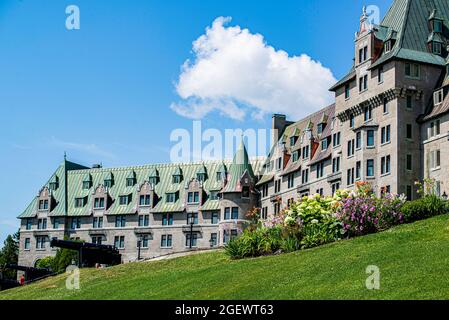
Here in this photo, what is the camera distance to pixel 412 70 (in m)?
69.0

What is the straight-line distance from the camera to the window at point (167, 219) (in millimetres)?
105706

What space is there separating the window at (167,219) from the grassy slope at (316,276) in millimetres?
48617

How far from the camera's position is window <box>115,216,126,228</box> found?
10874cm

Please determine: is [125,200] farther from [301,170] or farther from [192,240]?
[301,170]

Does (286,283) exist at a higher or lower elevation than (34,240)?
lower

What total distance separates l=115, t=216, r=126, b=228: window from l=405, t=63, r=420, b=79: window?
50651 mm

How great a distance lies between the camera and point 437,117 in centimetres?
6675

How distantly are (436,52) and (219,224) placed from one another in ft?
123

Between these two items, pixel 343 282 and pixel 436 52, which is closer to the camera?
pixel 343 282

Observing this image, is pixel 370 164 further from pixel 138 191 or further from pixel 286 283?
pixel 138 191

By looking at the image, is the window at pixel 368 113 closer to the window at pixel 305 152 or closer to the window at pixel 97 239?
the window at pixel 305 152

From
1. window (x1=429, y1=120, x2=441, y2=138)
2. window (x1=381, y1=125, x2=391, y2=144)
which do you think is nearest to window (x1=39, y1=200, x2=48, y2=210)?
window (x1=381, y1=125, x2=391, y2=144)

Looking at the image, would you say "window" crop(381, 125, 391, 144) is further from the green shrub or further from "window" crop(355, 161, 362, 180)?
the green shrub
